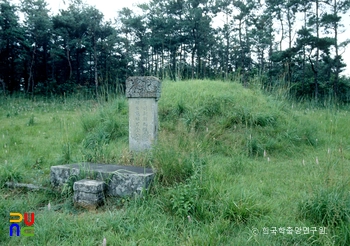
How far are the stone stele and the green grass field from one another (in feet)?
1.05

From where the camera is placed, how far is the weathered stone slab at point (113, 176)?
310 cm

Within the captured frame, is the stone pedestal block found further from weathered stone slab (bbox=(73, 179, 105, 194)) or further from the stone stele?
the stone stele

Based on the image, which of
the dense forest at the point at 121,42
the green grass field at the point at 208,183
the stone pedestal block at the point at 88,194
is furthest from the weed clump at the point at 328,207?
the dense forest at the point at 121,42

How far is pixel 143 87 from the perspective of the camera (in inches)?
170

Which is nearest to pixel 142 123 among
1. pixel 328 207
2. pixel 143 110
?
pixel 143 110

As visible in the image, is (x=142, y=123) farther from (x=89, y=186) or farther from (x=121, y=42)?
(x=121, y=42)

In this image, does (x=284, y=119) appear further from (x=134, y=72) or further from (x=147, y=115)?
(x=134, y=72)

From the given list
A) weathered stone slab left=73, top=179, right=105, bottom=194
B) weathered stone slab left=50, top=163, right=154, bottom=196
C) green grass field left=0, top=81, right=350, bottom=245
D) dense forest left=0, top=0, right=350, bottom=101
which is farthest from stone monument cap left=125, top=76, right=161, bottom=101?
dense forest left=0, top=0, right=350, bottom=101

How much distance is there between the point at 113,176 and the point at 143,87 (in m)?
1.66

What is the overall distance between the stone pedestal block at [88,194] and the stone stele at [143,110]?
53.7 inches

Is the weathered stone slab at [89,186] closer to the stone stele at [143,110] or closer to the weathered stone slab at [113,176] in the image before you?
the weathered stone slab at [113,176]

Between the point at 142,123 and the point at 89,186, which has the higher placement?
the point at 142,123

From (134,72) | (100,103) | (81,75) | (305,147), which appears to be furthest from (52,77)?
(305,147)

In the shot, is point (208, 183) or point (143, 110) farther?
point (143, 110)
